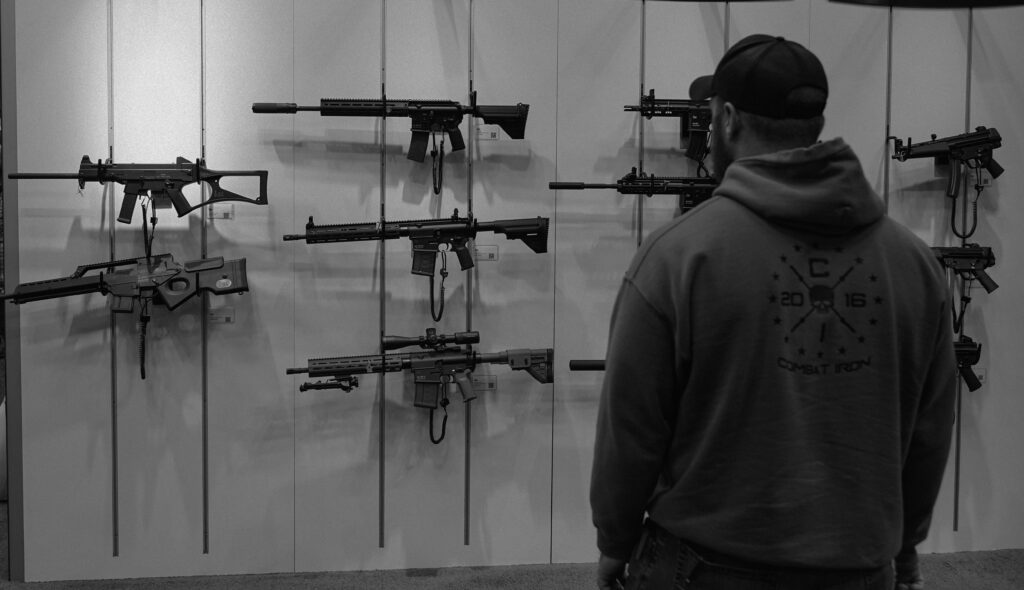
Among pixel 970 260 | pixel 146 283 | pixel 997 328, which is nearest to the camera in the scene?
pixel 146 283

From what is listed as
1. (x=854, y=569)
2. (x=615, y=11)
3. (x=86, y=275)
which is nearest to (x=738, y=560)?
(x=854, y=569)

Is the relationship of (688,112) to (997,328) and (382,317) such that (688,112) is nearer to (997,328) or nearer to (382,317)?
(382,317)

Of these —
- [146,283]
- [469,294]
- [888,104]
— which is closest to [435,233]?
[469,294]

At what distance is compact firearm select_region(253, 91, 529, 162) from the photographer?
3500 millimetres

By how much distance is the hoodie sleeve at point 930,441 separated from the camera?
5.18 ft

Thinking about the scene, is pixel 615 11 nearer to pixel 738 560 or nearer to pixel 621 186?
pixel 621 186

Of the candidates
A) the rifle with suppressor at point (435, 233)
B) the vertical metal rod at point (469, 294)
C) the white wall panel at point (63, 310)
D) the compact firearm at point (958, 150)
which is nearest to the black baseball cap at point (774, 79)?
the rifle with suppressor at point (435, 233)

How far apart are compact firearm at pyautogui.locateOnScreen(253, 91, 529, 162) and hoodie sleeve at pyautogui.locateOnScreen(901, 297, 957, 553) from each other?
234 centimetres

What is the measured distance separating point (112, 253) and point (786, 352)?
3326 millimetres

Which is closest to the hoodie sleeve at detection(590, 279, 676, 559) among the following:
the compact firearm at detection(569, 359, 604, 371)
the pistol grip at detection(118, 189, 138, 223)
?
the compact firearm at detection(569, 359, 604, 371)

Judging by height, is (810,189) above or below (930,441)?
above

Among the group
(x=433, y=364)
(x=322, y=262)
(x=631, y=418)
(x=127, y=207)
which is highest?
(x=127, y=207)

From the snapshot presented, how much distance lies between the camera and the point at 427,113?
→ 354 centimetres

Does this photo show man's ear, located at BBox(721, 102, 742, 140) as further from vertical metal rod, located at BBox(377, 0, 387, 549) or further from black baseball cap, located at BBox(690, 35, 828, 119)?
vertical metal rod, located at BBox(377, 0, 387, 549)
